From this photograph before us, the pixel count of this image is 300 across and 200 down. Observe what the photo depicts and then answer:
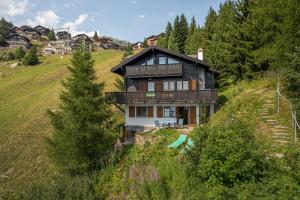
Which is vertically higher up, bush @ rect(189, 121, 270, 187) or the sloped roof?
the sloped roof

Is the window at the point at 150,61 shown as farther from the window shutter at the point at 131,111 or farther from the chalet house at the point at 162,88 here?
the window shutter at the point at 131,111

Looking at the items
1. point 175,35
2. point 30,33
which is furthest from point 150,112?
point 30,33

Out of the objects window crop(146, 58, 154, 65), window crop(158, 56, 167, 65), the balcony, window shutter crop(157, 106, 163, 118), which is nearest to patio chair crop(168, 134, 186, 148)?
window shutter crop(157, 106, 163, 118)

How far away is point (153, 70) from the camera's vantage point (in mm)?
30641

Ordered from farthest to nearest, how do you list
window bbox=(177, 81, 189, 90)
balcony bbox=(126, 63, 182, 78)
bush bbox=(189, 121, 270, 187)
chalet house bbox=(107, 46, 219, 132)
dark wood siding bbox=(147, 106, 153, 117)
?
dark wood siding bbox=(147, 106, 153, 117)
window bbox=(177, 81, 189, 90)
balcony bbox=(126, 63, 182, 78)
chalet house bbox=(107, 46, 219, 132)
bush bbox=(189, 121, 270, 187)

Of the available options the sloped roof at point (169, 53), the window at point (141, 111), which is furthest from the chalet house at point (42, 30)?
the window at point (141, 111)

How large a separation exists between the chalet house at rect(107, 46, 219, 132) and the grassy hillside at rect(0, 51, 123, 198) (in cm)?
971

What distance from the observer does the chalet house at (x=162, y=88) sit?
29141mm

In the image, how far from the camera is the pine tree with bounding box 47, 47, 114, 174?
2192cm

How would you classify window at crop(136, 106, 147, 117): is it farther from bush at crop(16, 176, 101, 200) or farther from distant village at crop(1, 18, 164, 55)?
distant village at crop(1, 18, 164, 55)

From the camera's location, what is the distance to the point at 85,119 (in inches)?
893

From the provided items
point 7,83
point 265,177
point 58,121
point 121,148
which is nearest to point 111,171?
point 121,148

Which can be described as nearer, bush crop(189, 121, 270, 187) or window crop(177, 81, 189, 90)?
bush crop(189, 121, 270, 187)

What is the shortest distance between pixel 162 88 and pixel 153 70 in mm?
2256
